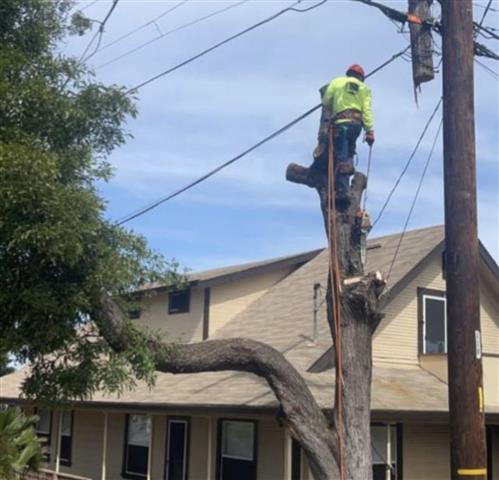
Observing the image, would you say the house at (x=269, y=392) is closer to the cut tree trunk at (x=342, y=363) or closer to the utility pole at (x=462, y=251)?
the cut tree trunk at (x=342, y=363)

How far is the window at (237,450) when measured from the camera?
16.3 metres

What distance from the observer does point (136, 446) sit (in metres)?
19.8

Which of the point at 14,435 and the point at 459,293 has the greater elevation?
the point at 459,293

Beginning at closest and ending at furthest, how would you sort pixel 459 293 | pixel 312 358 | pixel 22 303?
pixel 459 293 < pixel 22 303 < pixel 312 358

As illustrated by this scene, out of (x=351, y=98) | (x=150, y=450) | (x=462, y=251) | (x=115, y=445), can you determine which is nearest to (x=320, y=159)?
(x=351, y=98)

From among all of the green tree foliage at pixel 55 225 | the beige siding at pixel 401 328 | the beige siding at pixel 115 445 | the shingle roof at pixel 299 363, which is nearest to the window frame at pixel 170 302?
the shingle roof at pixel 299 363

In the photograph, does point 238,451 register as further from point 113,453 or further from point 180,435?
point 113,453

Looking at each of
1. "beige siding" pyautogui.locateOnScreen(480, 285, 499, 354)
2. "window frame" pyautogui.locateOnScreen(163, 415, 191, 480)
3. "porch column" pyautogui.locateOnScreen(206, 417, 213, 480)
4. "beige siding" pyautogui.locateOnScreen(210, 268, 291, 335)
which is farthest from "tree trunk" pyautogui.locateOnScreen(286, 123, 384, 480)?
"beige siding" pyautogui.locateOnScreen(210, 268, 291, 335)

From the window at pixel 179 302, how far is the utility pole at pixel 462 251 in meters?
13.8

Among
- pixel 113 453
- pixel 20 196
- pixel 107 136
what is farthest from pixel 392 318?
pixel 20 196

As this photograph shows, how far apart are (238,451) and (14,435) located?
17.7ft

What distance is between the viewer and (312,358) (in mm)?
15844

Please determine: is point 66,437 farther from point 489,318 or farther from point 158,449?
point 489,318

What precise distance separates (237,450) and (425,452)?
12.4 ft
